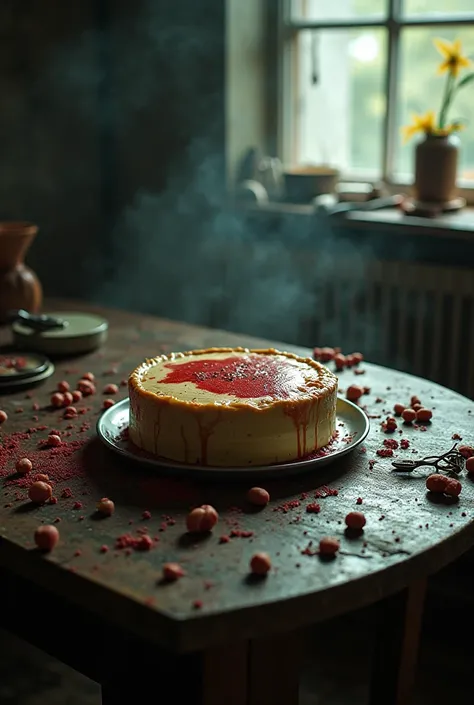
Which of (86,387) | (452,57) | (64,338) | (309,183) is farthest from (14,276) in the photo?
(452,57)

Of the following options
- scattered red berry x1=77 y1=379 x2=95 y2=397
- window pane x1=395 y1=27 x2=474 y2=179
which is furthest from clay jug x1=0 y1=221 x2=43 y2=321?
window pane x1=395 y1=27 x2=474 y2=179

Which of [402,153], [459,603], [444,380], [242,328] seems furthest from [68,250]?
[459,603]

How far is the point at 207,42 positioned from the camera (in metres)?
3.11

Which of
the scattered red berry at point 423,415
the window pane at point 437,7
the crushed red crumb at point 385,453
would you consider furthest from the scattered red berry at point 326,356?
the window pane at point 437,7

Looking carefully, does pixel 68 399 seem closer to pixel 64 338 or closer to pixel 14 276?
pixel 64 338

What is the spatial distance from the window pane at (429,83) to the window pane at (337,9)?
144 mm

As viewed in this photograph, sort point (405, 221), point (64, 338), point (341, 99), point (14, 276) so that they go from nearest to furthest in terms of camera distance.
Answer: point (64, 338)
point (14, 276)
point (405, 221)
point (341, 99)

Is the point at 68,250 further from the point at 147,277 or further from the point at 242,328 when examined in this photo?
the point at 242,328

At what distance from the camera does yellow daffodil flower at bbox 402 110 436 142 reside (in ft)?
9.13

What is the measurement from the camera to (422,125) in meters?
2.79

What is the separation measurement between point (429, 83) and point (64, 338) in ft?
5.45

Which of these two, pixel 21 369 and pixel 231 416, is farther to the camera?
pixel 21 369

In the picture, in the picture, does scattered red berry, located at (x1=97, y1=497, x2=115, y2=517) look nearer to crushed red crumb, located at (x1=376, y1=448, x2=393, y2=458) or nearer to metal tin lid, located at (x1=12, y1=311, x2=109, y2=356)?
crushed red crumb, located at (x1=376, y1=448, x2=393, y2=458)

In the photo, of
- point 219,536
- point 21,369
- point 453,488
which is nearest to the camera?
point 219,536
